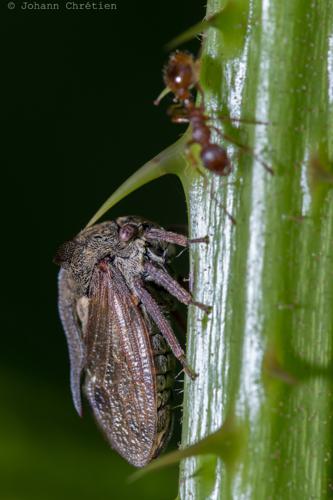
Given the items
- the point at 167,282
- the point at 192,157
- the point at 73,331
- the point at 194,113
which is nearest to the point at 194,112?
the point at 194,113

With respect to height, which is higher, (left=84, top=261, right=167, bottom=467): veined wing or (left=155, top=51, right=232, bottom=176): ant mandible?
(left=155, top=51, right=232, bottom=176): ant mandible

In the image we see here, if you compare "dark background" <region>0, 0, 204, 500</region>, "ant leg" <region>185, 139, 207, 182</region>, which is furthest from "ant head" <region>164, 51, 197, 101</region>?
"dark background" <region>0, 0, 204, 500</region>

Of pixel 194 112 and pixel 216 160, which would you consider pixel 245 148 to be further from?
pixel 194 112

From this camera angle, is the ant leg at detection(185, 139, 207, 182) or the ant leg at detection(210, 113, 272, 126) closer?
the ant leg at detection(210, 113, 272, 126)

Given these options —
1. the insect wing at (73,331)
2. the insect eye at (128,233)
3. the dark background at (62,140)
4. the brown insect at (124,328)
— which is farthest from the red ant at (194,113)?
the dark background at (62,140)

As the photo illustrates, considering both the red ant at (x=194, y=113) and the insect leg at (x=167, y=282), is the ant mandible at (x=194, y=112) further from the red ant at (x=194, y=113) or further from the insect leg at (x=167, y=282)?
the insect leg at (x=167, y=282)

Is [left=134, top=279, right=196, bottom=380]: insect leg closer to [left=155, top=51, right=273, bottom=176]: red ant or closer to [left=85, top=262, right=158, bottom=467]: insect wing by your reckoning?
[left=85, top=262, right=158, bottom=467]: insect wing
